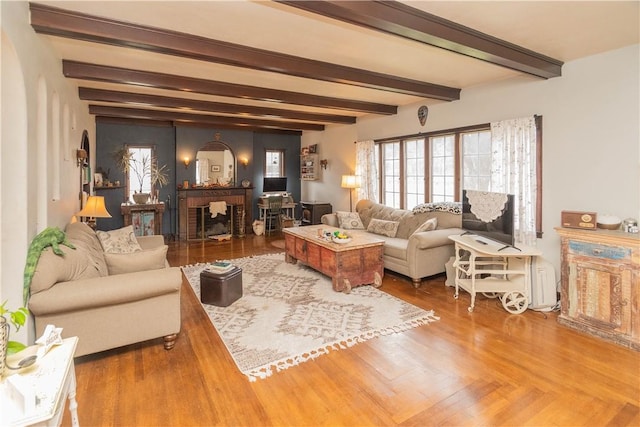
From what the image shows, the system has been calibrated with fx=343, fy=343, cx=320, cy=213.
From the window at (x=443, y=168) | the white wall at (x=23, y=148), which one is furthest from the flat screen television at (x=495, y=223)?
the white wall at (x=23, y=148)

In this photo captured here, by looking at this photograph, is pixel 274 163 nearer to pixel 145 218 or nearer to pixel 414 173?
pixel 145 218

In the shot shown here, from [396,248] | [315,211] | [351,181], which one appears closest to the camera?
[396,248]

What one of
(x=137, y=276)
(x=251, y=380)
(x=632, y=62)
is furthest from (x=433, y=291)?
(x=137, y=276)

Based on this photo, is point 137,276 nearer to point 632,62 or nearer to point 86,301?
point 86,301

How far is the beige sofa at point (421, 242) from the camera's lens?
4316mm

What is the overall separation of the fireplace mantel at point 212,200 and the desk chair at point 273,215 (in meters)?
0.47

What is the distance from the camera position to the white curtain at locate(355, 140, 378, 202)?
6.64 meters

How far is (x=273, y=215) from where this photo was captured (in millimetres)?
8961

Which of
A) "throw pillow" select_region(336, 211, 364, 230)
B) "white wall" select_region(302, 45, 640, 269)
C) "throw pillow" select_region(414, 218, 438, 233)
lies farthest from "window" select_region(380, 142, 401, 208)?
"white wall" select_region(302, 45, 640, 269)

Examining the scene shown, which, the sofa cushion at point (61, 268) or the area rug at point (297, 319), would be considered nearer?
the sofa cushion at point (61, 268)

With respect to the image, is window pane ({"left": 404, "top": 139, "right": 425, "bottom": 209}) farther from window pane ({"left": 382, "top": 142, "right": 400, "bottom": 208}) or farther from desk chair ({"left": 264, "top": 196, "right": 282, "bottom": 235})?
desk chair ({"left": 264, "top": 196, "right": 282, "bottom": 235})

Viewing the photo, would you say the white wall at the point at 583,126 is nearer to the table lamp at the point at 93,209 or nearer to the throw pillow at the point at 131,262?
the throw pillow at the point at 131,262

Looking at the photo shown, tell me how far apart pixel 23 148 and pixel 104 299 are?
1196 mm

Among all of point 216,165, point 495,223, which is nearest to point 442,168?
point 495,223
